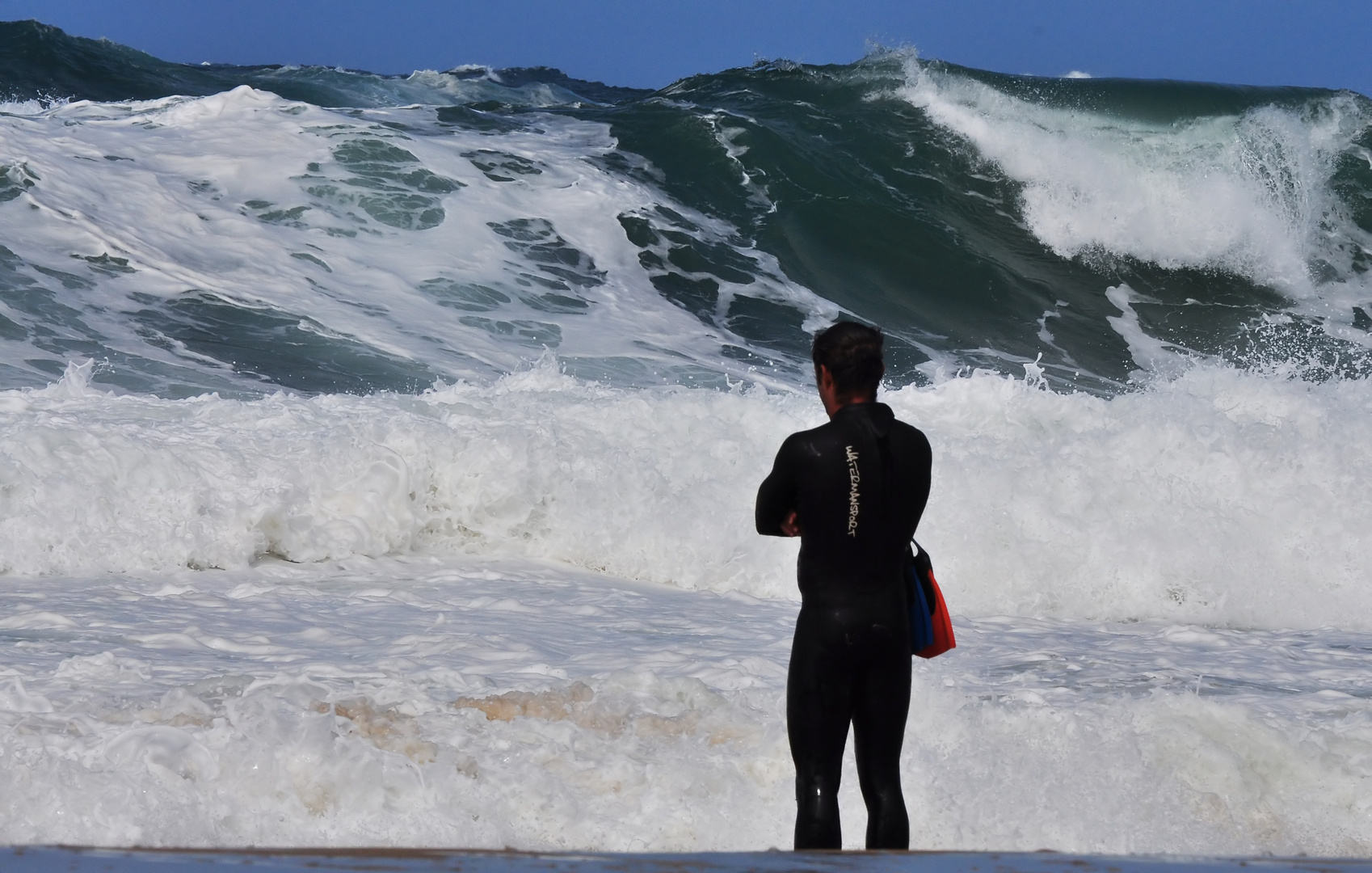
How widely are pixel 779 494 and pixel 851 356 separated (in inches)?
13.0

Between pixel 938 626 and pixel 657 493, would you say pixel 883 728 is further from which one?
pixel 657 493

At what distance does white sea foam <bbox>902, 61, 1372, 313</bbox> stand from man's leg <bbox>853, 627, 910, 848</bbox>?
15.7 meters

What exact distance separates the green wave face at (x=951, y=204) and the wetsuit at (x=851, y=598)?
30.6ft

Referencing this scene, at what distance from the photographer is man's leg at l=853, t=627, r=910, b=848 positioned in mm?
2703

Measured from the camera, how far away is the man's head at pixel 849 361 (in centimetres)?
269

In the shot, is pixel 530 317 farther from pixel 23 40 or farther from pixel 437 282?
pixel 23 40

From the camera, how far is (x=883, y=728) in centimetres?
274

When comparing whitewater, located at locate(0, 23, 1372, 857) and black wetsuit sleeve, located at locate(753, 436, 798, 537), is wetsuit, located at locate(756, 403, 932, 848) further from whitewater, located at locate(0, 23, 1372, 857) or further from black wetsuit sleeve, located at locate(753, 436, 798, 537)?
whitewater, located at locate(0, 23, 1372, 857)

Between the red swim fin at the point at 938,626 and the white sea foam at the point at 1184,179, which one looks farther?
the white sea foam at the point at 1184,179

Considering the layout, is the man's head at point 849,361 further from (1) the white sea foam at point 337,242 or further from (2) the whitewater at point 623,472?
(1) the white sea foam at point 337,242

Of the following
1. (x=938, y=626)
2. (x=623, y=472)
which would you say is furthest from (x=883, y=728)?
(x=623, y=472)

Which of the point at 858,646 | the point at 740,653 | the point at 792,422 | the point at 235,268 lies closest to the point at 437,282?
the point at 235,268

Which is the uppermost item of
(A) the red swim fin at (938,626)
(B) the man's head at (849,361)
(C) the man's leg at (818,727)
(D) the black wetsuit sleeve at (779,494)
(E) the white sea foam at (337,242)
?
(E) the white sea foam at (337,242)

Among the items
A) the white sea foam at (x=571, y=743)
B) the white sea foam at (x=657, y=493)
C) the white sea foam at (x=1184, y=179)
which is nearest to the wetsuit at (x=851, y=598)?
the white sea foam at (x=571, y=743)
